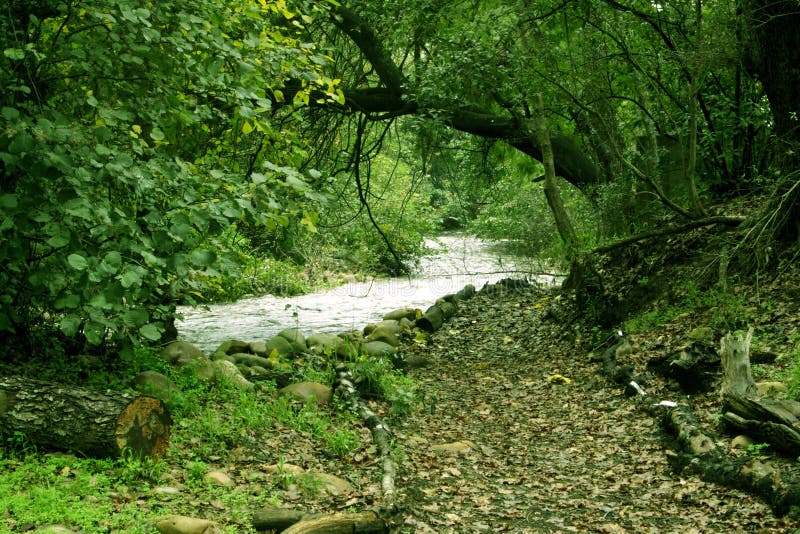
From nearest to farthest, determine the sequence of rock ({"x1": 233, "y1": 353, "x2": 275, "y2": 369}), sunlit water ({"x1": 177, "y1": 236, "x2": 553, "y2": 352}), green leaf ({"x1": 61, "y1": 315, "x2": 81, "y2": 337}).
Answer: green leaf ({"x1": 61, "y1": 315, "x2": 81, "y2": 337}) → rock ({"x1": 233, "y1": 353, "x2": 275, "y2": 369}) → sunlit water ({"x1": 177, "y1": 236, "x2": 553, "y2": 352})

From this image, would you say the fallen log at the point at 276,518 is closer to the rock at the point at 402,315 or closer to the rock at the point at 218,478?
the rock at the point at 218,478

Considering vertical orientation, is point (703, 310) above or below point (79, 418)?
above

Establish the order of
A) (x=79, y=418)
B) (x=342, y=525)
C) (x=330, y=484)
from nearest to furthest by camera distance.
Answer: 1. (x=342, y=525)
2. (x=79, y=418)
3. (x=330, y=484)

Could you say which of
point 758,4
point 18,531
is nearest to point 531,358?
point 758,4

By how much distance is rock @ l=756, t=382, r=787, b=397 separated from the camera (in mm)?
5350

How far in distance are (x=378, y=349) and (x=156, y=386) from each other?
159 inches

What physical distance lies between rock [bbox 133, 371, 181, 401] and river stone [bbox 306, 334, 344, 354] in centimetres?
329

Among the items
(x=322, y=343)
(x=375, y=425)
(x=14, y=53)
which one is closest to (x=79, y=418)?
(x=14, y=53)

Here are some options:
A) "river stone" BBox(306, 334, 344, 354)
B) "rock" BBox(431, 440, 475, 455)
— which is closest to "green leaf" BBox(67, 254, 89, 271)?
"rock" BBox(431, 440, 475, 455)

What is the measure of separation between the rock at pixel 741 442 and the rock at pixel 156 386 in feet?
13.7

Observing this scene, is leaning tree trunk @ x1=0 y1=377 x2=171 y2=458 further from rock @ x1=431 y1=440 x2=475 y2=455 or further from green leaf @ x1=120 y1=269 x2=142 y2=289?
rock @ x1=431 y1=440 x2=475 y2=455

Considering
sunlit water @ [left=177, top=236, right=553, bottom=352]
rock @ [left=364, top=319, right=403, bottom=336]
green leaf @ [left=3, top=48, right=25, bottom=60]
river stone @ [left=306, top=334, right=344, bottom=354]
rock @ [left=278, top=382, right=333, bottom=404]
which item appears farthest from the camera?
sunlit water @ [left=177, top=236, right=553, bottom=352]

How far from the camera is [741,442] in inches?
191

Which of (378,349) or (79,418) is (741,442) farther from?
(378,349)
